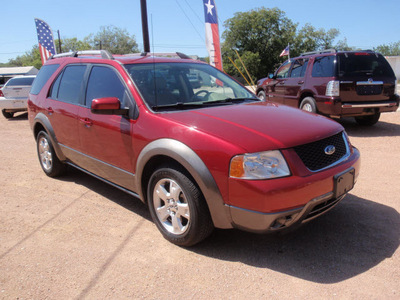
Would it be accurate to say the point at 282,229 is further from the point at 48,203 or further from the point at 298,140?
the point at 48,203

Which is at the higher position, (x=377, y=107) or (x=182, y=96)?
(x=182, y=96)

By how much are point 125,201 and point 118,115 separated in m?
1.31

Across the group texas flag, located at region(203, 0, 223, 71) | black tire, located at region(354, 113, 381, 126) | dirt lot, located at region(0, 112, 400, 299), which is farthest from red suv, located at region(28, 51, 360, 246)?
texas flag, located at region(203, 0, 223, 71)

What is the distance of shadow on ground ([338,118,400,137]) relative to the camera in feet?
25.7

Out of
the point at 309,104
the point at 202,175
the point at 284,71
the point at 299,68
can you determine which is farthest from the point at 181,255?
the point at 284,71

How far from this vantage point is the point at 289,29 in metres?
53.5

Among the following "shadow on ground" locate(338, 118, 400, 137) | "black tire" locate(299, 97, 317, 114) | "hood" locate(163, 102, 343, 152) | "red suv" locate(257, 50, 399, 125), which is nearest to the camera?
"hood" locate(163, 102, 343, 152)

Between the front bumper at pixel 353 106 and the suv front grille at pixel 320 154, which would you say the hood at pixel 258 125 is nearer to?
the suv front grille at pixel 320 154

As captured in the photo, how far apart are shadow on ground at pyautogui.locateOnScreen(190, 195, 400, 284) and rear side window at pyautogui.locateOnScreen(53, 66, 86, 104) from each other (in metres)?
2.44

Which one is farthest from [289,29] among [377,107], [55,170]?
[55,170]

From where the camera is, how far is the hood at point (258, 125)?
2.61m

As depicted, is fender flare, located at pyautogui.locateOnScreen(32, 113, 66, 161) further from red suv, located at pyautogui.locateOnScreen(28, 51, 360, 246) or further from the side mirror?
the side mirror

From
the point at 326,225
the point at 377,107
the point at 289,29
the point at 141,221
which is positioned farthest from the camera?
the point at 289,29

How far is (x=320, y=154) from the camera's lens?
2789 mm
